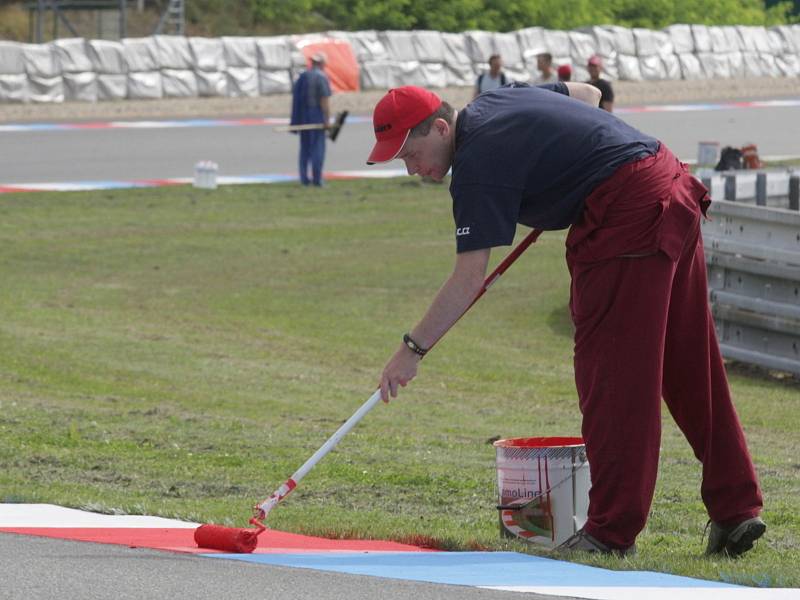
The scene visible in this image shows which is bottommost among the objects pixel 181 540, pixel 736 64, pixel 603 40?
pixel 736 64

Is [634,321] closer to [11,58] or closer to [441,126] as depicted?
[441,126]

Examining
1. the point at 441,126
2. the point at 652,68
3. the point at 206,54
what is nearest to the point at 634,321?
the point at 441,126

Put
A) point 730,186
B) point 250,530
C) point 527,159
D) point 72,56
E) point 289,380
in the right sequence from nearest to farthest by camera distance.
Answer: point 527,159 < point 250,530 < point 289,380 < point 730,186 < point 72,56

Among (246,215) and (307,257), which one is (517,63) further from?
(307,257)

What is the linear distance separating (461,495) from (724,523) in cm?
171

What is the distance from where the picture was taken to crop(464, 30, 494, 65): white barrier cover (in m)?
36.1

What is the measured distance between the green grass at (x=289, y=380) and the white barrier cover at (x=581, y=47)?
19529 mm

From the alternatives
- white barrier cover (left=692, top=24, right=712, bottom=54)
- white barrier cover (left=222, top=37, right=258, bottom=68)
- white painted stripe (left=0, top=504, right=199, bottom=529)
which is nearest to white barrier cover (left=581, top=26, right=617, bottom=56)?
white barrier cover (left=692, top=24, right=712, bottom=54)

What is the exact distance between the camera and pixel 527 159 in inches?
204

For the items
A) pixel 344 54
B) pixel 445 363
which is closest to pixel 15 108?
pixel 344 54

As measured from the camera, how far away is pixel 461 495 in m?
7.00

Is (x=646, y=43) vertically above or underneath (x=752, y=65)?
above

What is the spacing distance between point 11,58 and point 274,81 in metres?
5.88

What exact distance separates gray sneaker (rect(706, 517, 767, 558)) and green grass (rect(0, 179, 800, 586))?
63 mm
